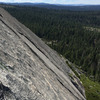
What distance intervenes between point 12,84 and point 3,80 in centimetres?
65

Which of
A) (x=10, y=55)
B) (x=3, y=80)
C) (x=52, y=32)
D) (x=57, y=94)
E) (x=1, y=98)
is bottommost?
(x=52, y=32)

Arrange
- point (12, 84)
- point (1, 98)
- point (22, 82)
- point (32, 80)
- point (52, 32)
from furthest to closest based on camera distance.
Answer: point (52, 32) → point (32, 80) → point (22, 82) → point (12, 84) → point (1, 98)

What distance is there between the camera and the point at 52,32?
469 ft

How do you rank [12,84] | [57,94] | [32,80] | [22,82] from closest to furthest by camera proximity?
[12,84], [22,82], [32,80], [57,94]

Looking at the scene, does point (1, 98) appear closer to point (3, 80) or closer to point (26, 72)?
point (3, 80)

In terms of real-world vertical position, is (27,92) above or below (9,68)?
below

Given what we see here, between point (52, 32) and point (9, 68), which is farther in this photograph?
point (52, 32)

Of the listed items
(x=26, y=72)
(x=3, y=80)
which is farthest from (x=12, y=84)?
(x=26, y=72)

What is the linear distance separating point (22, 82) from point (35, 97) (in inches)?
51.9

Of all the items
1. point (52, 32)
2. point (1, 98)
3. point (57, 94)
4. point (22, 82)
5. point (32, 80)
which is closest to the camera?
point (1, 98)

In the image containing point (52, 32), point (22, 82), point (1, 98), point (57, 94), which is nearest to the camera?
point (1, 98)

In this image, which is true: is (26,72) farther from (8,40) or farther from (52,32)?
(52,32)

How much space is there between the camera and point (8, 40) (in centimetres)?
1298

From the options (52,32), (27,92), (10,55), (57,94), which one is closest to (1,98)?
(27,92)
